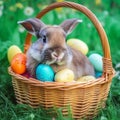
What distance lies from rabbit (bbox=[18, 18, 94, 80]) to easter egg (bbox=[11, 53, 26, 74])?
4cm

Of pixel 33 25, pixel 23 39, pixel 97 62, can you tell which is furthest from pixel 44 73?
pixel 23 39

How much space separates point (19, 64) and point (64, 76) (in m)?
0.41

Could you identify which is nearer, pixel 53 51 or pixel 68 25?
pixel 53 51

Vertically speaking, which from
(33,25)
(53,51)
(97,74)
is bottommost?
(97,74)

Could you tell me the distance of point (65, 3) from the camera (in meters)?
3.10

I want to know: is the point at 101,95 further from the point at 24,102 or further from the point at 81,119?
the point at 24,102

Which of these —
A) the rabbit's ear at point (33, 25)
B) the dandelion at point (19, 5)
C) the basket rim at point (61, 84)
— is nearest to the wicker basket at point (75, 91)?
the basket rim at point (61, 84)

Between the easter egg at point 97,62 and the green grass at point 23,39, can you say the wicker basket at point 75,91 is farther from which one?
the easter egg at point 97,62

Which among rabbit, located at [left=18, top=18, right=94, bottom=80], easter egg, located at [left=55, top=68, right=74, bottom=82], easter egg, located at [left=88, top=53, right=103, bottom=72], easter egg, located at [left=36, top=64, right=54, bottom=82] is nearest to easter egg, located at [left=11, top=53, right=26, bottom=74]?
rabbit, located at [left=18, top=18, right=94, bottom=80]

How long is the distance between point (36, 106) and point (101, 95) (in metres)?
0.49

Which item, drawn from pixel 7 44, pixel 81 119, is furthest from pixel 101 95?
pixel 7 44

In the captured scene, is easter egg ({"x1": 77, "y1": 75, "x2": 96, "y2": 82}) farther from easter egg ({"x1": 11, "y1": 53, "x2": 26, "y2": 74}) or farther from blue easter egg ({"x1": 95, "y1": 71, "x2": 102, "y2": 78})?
easter egg ({"x1": 11, "y1": 53, "x2": 26, "y2": 74})

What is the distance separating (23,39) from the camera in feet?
15.0

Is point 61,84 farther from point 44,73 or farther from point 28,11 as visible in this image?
point 28,11
